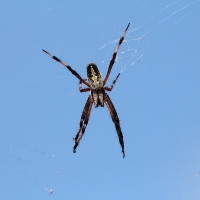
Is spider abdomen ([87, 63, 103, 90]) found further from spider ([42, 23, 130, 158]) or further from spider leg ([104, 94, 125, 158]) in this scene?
→ spider leg ([104, 94, 125, 158])

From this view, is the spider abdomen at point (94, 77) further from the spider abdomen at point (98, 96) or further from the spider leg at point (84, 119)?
the spider leg at point (84, 119)

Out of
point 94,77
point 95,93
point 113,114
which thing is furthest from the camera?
point 113,114

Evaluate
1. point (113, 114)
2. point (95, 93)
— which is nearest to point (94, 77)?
point (95, 93)

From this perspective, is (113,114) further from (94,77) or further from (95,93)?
(94,77)

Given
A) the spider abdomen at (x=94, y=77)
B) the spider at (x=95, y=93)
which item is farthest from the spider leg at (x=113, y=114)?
the spider abdomen at (x=94, y=77)

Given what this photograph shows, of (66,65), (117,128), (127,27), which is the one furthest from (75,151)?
(127,27)

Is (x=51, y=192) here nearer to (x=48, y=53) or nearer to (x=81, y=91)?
(x=81, y=91)

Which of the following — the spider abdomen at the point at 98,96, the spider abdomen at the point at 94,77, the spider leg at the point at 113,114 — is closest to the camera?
the spider abdomen at the point at 94,77

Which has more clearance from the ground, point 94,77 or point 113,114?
point 94,77
